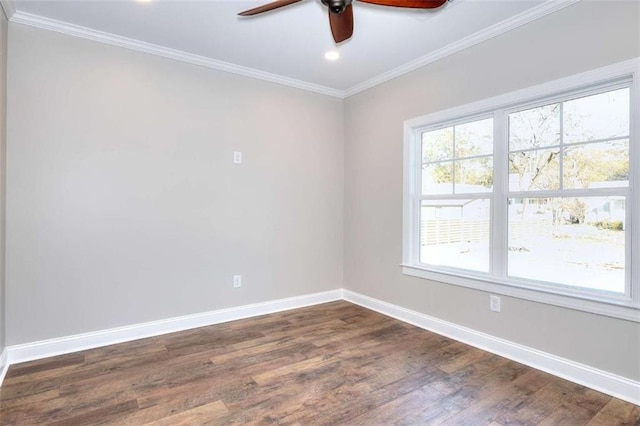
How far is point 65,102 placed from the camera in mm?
2713

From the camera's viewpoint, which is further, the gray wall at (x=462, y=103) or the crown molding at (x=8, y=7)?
the crown molding at (x=8, y=7)

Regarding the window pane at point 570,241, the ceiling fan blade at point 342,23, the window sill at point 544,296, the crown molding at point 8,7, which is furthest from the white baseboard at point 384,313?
the ceiling fan blade at point 342,23

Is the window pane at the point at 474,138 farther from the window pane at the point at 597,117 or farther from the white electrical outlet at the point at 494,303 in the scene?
the white electrical outlet at the point at 494,303

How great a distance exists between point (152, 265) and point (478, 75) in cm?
336

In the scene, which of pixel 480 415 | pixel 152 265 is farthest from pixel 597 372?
pixel 152 265

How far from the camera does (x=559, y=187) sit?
243 centimetres

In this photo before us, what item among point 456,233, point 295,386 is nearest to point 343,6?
point 456,233

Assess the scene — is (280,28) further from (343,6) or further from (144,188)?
(144,188)

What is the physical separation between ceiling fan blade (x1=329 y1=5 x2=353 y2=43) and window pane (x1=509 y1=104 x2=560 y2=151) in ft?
5.02

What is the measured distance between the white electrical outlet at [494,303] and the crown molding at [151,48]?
2942 millimetres

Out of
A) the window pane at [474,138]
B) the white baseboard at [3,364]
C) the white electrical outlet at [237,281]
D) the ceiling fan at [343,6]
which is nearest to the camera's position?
the ceiling fan at [343,6]

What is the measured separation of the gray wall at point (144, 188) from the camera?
261 centimetres

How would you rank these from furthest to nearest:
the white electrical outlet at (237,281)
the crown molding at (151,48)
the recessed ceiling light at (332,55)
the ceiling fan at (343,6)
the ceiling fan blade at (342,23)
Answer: the white electrical outlet at (237,281)
the recessed ceiling light at (332,55)
the crown molding at (151,48)
the ceiling fan blade at (342,23)
the ceiling fan at (343,6)

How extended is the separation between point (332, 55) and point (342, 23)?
1.14 meters
